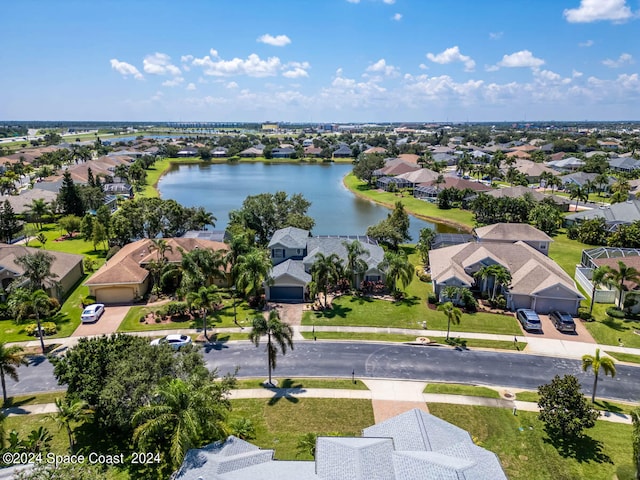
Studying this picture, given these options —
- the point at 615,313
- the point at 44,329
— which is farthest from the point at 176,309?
the point at 615,313

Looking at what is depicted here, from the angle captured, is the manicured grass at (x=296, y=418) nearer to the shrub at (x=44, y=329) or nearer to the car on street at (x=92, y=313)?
the car on street at (x=92, y=313)

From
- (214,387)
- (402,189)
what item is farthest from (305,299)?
(402,189)

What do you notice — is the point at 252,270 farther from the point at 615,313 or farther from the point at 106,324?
the point at 615,313

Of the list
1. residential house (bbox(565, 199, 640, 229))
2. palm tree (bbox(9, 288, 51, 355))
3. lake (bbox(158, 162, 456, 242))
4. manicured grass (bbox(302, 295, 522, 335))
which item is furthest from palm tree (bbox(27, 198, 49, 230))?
residential house (bbox(565, 199, 640, 229))

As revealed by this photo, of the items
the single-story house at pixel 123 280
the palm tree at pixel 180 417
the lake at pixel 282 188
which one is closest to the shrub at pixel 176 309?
the single-story house at pixel 123 280

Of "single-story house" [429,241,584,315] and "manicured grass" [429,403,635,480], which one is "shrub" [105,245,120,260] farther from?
"manicured grass" [429,403,635,480]
